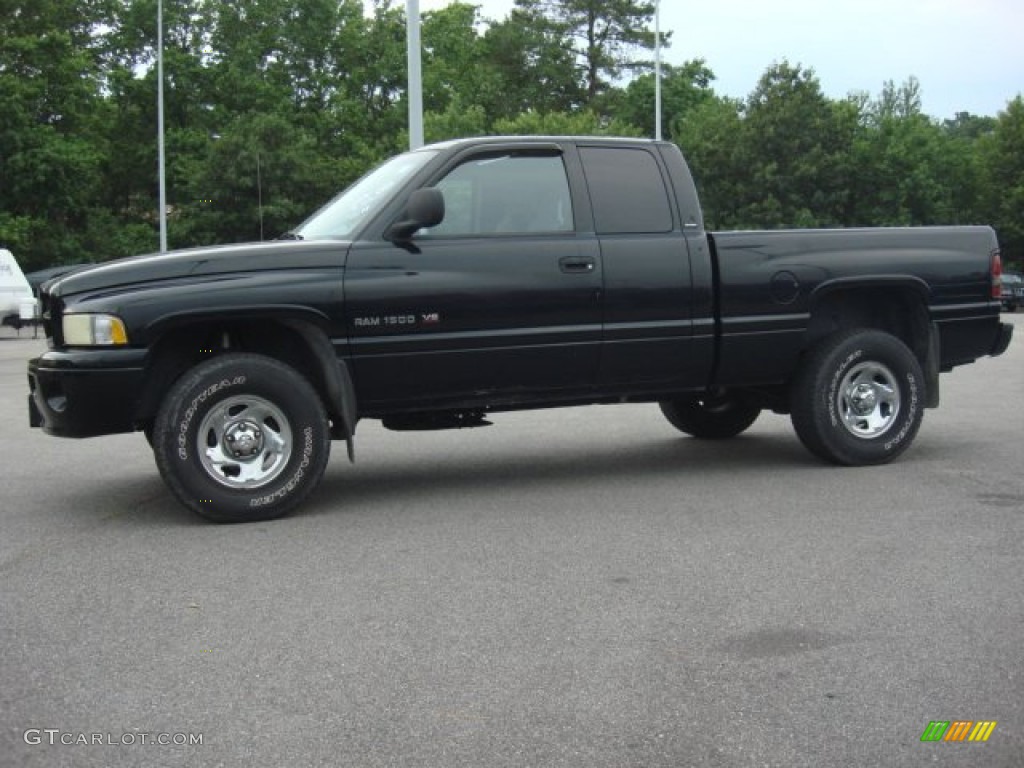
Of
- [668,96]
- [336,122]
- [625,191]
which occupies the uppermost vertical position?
[668,96]

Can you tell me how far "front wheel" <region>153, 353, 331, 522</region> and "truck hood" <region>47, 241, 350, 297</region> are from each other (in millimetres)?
471

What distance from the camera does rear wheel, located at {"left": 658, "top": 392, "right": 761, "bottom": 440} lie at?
9.22 metres

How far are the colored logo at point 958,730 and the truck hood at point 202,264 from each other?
4.05m

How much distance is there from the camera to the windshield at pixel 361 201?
6961 mm

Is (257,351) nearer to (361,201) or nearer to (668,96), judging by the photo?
(361,201)

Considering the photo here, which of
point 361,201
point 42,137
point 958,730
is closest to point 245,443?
point 361,201

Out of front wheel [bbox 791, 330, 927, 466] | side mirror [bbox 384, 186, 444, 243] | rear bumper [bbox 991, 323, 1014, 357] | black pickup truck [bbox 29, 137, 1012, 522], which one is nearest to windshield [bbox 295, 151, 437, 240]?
black pickup truck [bbox 29, 137, 1012, 522]

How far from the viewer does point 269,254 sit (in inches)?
257

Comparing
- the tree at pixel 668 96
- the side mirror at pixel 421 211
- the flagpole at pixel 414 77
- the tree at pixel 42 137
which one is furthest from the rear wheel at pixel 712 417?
the tree at pixel 668 96

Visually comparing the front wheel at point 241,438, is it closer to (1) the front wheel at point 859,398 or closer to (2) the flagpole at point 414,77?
(1) the front wheel at point 859,398

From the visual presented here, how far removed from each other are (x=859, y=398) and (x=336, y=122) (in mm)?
52964

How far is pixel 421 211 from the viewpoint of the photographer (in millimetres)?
6621

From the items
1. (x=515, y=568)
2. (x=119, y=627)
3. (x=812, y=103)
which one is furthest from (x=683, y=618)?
(x=812, y=103)

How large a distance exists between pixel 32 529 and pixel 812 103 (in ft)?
168
